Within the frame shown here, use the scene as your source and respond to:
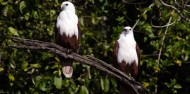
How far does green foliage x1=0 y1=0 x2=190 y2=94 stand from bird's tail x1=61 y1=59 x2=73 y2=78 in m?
0.16

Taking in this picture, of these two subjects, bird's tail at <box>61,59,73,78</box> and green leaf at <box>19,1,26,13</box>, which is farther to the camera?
green leaf at <box>19,1,26,13</box>

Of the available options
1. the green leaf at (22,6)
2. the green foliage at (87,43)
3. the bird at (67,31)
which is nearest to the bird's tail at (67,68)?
the bird at (67,31)

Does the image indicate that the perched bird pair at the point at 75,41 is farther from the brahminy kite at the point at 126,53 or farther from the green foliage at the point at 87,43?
the green foliage at the point at 87,43

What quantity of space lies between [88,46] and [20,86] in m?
0.86

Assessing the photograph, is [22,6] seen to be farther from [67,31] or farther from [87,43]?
[87,43]

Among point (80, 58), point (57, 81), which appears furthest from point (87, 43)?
point (80, 58)

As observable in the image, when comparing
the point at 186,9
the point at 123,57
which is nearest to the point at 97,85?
the point at 123,57

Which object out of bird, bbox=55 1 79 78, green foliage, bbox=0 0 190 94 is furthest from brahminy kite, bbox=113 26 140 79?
bird, bbox=55 1 79 78

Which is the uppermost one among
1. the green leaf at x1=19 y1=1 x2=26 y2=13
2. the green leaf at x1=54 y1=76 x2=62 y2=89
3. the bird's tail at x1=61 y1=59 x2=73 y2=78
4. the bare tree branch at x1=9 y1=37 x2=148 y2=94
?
the green leaf at x1=19 y1=1 x2=26 y2=13

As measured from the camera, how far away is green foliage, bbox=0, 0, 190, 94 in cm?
569

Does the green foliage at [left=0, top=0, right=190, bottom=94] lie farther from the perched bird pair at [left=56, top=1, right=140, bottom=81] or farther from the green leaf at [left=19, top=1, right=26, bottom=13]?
the perched bird pair at [left=56, top=1, right=140, bottom=81]

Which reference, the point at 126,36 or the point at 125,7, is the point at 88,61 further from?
the point at 125,7

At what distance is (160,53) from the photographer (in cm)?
628

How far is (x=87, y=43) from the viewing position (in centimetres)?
638
